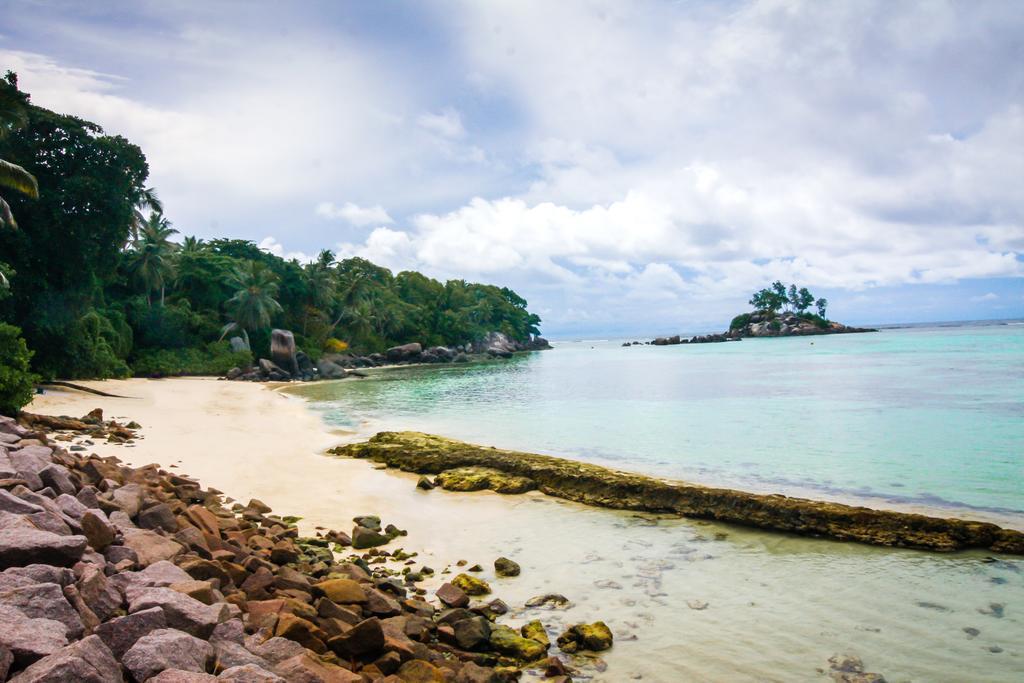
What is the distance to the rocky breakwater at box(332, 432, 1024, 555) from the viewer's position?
8.91 meters

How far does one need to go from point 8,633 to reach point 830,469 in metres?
16.1

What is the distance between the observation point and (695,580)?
767 cm

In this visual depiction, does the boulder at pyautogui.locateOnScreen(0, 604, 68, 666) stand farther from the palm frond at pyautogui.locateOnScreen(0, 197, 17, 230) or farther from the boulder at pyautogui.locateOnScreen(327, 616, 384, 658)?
the palm frond at pyautogui.locateOnScreen(0, 197, 17, 230)

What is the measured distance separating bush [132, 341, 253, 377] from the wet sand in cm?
3324

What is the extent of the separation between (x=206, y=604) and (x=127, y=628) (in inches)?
31.7

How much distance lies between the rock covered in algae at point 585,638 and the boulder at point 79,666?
382 cm

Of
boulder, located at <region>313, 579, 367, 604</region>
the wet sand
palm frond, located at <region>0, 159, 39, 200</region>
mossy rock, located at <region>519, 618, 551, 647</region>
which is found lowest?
the wet sand

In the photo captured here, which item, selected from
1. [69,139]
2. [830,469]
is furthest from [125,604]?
[69,139]

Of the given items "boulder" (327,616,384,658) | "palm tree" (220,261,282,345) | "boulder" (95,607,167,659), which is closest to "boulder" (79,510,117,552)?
"boulder" (95,607,167,659)

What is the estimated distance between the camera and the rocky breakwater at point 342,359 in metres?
47.2

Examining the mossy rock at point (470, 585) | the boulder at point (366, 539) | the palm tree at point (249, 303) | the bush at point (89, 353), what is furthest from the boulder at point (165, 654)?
the palm tree at point (249, 303)

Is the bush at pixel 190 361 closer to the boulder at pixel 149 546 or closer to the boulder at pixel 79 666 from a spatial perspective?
the boulder at pixel 149 546

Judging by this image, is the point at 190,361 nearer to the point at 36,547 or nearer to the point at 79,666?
the point at 36,547

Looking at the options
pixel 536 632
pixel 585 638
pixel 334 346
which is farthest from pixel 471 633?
pixel 334 346
